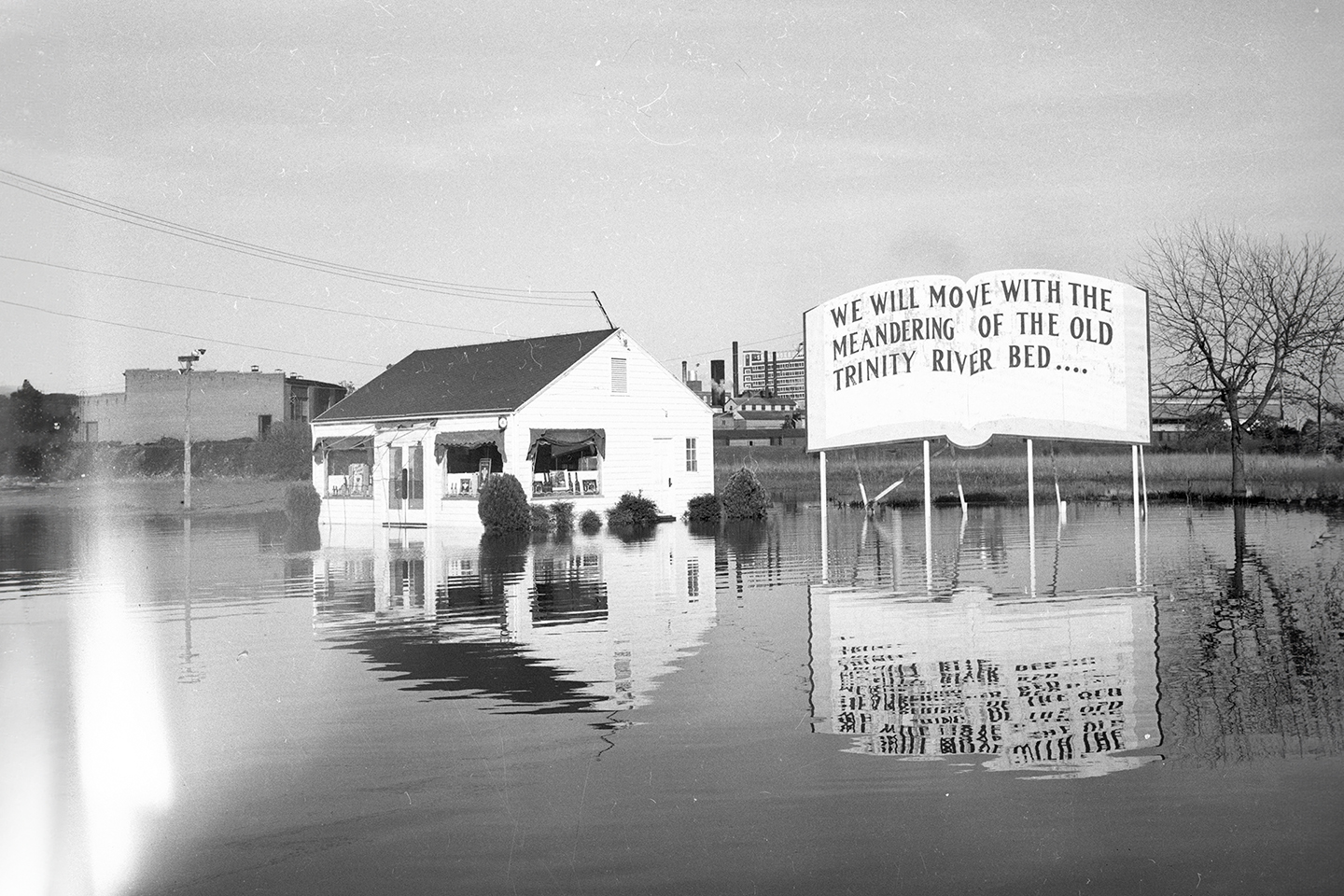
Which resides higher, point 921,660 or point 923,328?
point 923,328

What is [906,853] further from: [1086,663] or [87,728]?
[87,728]

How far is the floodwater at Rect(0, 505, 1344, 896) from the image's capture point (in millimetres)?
6219

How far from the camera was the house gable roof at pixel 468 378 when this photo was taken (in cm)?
3747

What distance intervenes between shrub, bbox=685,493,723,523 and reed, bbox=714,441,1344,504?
434 centimetres

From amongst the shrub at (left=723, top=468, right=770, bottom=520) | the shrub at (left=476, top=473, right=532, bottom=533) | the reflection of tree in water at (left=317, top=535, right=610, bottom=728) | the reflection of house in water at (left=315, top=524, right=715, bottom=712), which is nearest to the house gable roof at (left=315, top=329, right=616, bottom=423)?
the shrub at (left=476, top=473, right=532, bottom=533)

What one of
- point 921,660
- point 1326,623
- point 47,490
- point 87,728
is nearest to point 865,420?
point 1326,623

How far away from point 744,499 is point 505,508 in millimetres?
7439

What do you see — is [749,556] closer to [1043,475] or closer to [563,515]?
[563,515]

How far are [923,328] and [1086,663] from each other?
1432 centimetres

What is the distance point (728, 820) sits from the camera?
6.83 m

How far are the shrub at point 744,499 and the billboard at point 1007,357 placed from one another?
11190 mm

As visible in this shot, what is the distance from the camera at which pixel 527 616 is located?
15.3 metres

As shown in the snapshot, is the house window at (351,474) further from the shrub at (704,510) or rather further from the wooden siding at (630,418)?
the shrub at (704,510)

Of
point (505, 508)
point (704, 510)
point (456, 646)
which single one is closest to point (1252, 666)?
point (456, 646)
